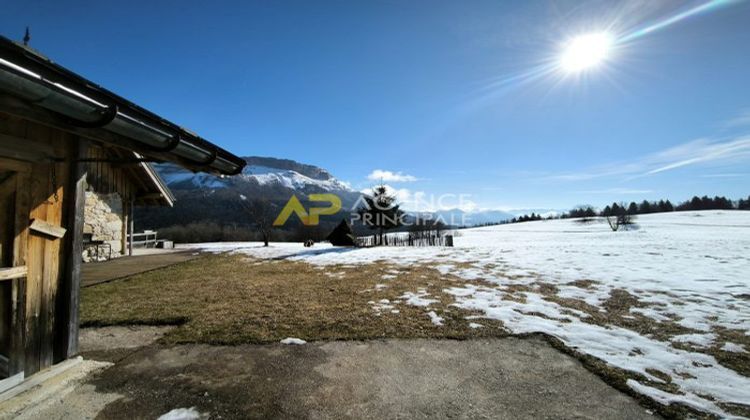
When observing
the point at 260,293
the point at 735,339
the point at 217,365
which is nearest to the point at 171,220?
the point at 260,293

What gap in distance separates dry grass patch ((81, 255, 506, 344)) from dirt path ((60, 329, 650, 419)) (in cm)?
45

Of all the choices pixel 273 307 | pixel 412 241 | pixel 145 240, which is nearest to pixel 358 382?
pixel 273 307

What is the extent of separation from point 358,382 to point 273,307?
3457 millimetres

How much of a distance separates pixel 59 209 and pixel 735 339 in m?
9.28

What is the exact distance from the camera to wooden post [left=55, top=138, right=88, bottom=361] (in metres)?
3.62

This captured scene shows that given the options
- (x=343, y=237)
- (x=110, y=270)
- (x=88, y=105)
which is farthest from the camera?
(x=343, y=237)

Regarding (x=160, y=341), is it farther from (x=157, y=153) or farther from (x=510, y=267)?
(x=510, y=267)

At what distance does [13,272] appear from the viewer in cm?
303

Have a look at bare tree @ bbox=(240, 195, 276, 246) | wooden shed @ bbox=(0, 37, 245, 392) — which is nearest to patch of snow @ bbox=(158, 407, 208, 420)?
wooden shed @ bbox=(0, 37, 245, 392)

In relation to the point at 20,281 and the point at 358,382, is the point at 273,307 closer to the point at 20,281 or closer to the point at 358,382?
the point at 358,382

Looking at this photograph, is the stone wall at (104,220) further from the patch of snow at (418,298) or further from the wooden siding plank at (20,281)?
the patch of snow at (418,298)

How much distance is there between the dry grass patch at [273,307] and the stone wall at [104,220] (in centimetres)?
565

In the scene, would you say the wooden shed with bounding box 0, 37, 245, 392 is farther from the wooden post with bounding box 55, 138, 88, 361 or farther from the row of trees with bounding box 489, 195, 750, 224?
the row of trees with bounding box 489, 195, 750, 224

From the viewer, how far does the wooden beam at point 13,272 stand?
116 inches
